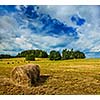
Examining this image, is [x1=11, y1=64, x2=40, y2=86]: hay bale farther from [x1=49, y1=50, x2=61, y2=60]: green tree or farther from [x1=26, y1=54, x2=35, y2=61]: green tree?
[x1=49, y1=50, x2=61, y2=60]: green tree

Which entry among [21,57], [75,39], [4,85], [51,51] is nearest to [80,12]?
[75,39]

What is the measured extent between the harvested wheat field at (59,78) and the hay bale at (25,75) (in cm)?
4

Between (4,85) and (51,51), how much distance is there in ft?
2.22

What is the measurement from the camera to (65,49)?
160 inches

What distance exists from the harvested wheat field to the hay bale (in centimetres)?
4

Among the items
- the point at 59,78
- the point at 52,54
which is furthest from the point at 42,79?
the point at 52,54

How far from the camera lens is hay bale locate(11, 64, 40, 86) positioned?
3.92 m

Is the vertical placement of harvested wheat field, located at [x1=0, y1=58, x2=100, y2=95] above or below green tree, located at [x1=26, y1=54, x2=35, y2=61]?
below

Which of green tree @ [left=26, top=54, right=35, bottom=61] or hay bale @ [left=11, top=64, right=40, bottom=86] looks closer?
hay bale @ [left=11, top=64, right=40, bottom=86]

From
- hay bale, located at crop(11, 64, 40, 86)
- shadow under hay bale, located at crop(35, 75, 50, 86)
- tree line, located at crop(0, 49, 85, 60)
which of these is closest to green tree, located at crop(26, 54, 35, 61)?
tree line, located at crop(0, 49, 85, 60)

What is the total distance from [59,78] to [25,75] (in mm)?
412

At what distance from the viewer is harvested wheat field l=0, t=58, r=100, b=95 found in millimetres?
3971

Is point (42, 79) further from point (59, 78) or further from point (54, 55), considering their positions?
point (54, 55)
